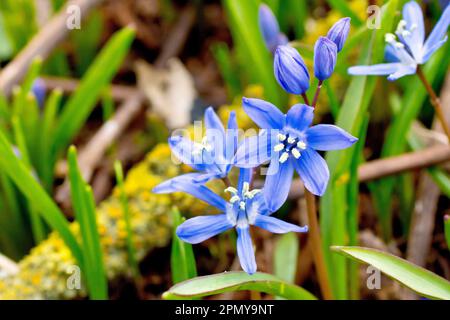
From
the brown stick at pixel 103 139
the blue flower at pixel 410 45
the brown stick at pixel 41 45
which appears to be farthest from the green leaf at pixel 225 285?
the brown stick at pixel 41 45

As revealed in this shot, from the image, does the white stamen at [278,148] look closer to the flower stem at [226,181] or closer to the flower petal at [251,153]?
the flower petal at [251,153]

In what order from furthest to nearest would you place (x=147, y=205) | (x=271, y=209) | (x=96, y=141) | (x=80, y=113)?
(x=96, y=141) → (x=80, y=113) → (x=147, y=205) → (x=271, y=209)

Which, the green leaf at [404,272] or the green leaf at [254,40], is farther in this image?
the green leaf at [254,40]

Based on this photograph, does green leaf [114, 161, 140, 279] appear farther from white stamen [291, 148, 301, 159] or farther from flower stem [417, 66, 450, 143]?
flower stem [417, 66, 450, 143]

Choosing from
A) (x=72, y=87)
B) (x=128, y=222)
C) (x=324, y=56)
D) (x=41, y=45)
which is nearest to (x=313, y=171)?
(x=324, y=56)

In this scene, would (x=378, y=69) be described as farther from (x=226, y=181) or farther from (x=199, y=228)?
(x=199, y=228)

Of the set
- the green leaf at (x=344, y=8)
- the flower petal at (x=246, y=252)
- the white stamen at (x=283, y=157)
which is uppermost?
the green leaf at (x=344, y=8)
